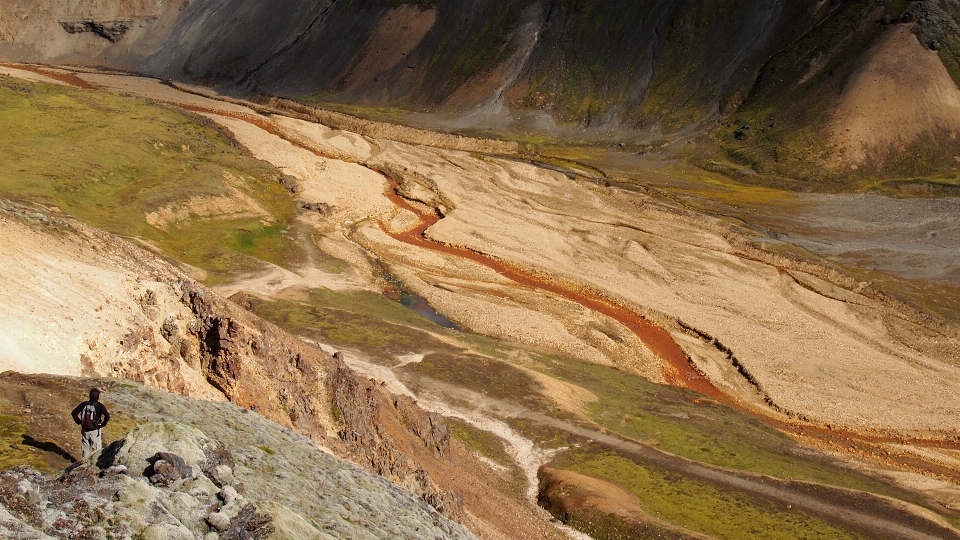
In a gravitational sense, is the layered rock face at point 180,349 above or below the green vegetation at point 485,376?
above

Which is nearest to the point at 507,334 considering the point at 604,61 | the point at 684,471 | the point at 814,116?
the point at 684,471

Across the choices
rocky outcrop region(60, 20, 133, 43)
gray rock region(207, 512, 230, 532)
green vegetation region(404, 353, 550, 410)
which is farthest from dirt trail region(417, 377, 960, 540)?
rocky outcrop region(60, 20, 133, 43)

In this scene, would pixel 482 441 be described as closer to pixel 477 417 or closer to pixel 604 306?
pixel 477 417

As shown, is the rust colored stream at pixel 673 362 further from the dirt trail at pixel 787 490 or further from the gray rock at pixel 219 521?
the gray rock at pixel 219 521

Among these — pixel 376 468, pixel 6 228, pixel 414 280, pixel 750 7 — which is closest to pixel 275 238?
pixel 414 280

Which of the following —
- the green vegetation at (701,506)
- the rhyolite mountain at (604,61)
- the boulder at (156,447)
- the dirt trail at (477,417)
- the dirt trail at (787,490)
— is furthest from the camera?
the rhyolite mountain at (604,61)

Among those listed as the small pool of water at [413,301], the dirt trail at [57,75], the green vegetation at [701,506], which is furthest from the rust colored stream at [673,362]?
the dirt trail at [57,75]

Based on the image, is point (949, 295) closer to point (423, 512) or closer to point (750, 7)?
point (423, 512)

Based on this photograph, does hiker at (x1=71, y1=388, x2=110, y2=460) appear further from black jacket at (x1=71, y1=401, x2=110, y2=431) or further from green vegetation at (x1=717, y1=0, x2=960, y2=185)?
green vegetation at (x1=717, y1=0, x2=960, y2=185)
